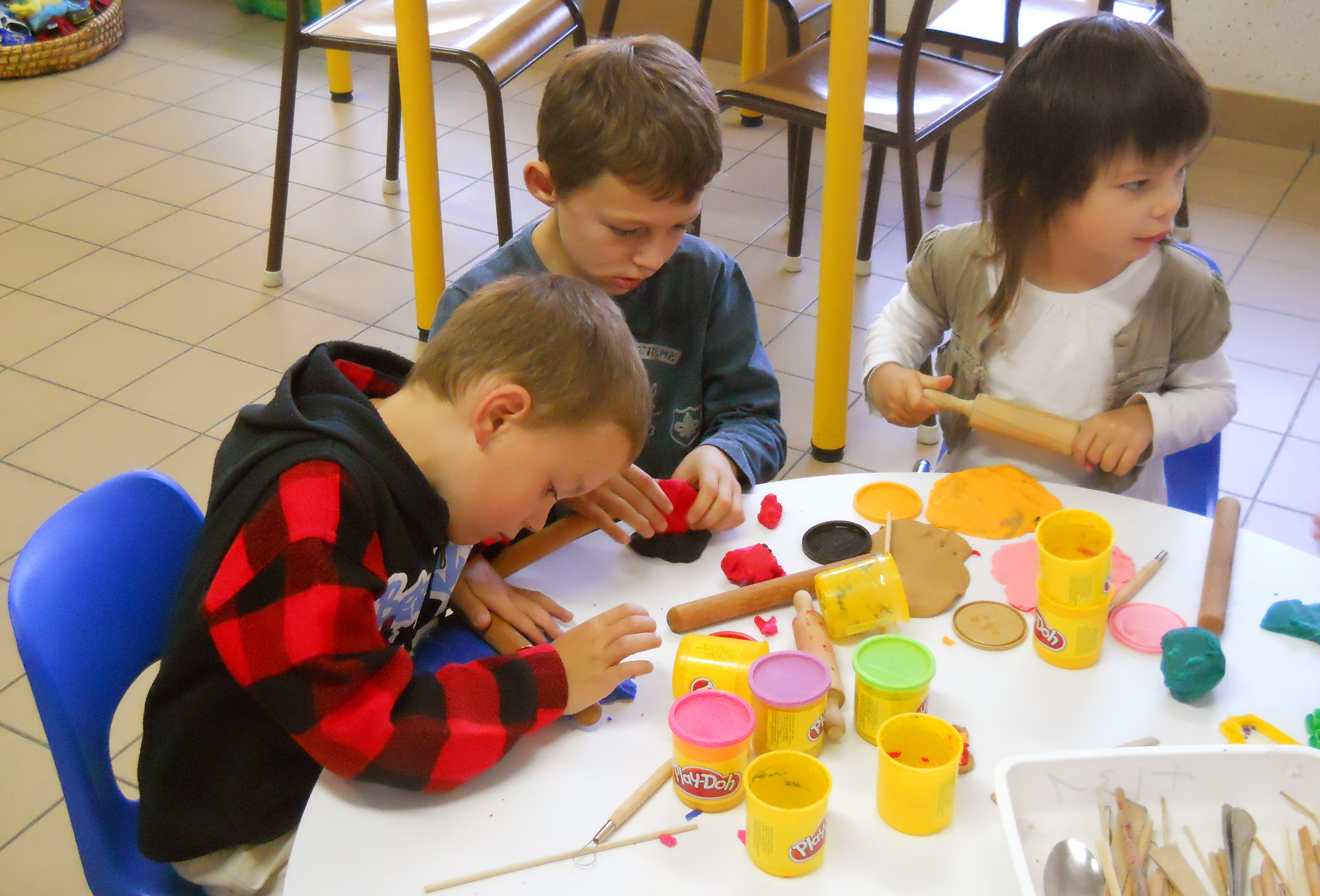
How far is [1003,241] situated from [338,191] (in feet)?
8.19

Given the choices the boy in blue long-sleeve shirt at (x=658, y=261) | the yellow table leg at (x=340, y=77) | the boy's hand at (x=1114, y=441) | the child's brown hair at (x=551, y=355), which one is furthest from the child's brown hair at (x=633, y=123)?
the yellow table leg at (x=340, y=77)

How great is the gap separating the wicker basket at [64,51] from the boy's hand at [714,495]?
3.78m

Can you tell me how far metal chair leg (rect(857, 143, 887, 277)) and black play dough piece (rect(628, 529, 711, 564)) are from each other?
1.70m

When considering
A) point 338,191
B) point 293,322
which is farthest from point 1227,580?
point 338,191

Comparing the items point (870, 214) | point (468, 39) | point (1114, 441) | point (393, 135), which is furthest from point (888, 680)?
point (393, 135)

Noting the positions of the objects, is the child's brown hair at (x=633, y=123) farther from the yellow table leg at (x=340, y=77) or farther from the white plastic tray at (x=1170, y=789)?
the yellow table leg at (x=340, y=77)

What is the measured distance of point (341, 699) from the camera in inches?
33.5

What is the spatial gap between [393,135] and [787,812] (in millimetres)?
2829

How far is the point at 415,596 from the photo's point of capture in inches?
40.1

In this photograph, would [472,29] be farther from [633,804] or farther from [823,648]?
[633,804]

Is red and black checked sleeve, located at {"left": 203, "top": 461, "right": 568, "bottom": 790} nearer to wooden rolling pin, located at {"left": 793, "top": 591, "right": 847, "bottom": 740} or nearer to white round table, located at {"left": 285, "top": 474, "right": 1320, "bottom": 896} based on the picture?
white round table, located at {"left": 285, "top": 474, "right": 1320, "bottom": 896}

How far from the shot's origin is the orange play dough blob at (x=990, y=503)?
1.14m

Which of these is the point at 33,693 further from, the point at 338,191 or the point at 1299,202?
the point at 1299,202

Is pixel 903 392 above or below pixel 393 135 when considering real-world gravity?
above
